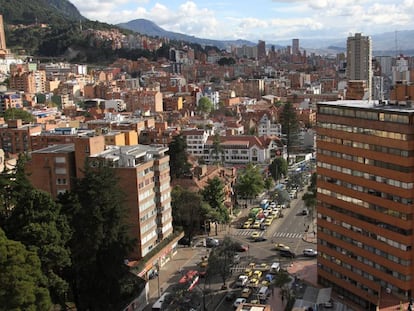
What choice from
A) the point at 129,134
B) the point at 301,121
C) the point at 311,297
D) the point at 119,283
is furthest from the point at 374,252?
the point at 301,121

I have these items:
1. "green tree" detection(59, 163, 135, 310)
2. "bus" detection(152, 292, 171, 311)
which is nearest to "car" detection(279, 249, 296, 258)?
"bus" detection(152, 292, 171, 311)

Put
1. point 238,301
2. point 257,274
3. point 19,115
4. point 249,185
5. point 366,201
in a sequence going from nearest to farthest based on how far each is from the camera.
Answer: point 366,201 → point 238,301 → point 257,274 → point 249,185 → point 19,115

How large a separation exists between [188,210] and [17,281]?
626 inches

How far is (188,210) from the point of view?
32.8 m

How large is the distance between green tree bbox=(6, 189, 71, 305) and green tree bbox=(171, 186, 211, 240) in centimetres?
1256

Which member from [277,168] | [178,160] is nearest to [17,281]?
[178,160]

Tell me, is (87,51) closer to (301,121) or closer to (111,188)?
(301,121)

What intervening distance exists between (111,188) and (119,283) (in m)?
3.84

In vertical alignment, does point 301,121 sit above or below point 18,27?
below

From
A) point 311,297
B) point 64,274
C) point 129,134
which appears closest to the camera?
point 64,274

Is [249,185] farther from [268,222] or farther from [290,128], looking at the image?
[290,128]

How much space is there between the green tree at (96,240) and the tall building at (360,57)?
9383 cm

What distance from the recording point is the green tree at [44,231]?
19.6 metres

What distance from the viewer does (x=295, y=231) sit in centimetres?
3541
